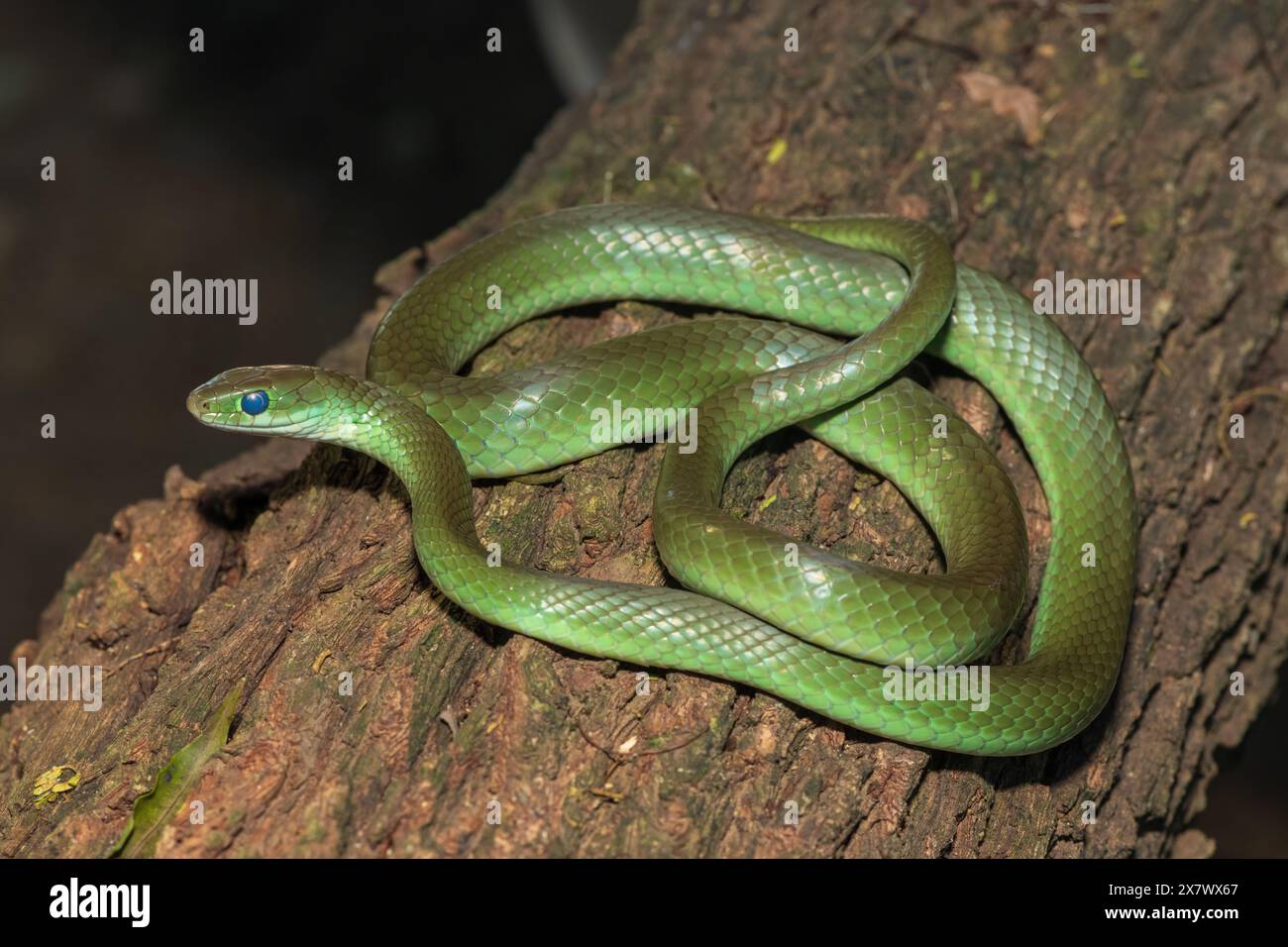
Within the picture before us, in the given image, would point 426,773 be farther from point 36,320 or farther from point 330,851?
point 36,320

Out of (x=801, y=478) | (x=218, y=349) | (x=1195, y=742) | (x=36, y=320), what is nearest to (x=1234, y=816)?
(x=1195, y=742)

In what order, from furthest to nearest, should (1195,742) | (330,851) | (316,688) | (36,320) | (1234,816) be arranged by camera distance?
(36,320) → (1234,816) → (1195,742) → (316,688) → (330,851)

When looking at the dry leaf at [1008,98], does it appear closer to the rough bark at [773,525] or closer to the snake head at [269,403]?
the rough bark at [773,525]

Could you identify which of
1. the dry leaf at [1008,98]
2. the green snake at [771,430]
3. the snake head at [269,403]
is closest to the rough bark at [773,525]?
the dry leaf at [1008,98]

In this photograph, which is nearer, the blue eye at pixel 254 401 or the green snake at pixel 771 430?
the green snake at pixel 771 430

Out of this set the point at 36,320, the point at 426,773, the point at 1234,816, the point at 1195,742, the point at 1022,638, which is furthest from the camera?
the point at 36,320

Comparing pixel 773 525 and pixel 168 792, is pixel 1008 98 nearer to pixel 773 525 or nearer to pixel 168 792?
pixel 773 525

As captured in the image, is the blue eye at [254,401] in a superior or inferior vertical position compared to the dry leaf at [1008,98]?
inferior
